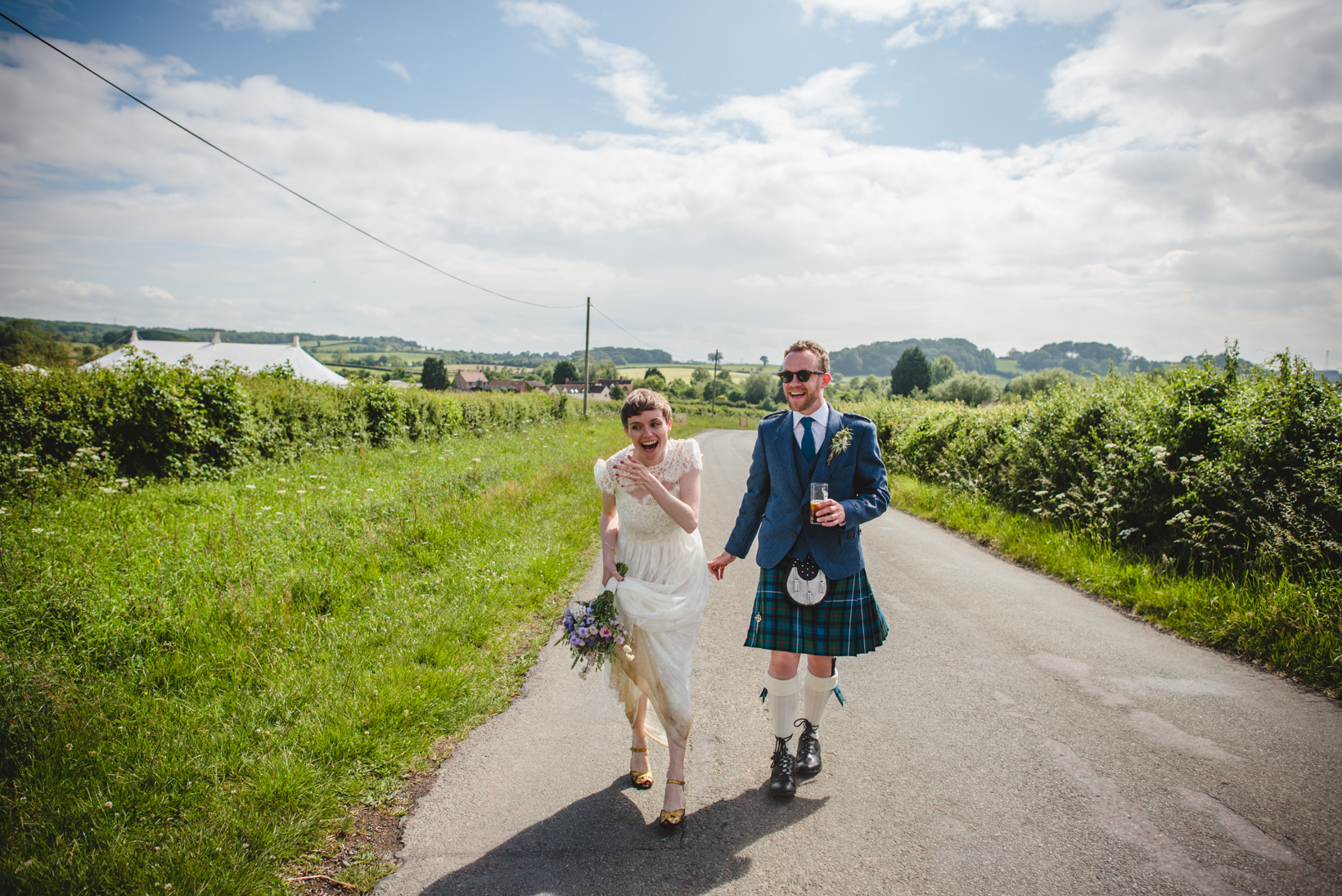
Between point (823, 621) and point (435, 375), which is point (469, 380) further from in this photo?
point (823, 621)

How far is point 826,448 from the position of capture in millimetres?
3236

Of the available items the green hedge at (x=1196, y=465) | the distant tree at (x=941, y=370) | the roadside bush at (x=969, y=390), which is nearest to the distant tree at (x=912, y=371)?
the distant tree at (x=941, y=370)

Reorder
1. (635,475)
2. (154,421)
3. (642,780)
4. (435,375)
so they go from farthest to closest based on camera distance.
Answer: (435,375), (154,421), (642,780), (635,475)

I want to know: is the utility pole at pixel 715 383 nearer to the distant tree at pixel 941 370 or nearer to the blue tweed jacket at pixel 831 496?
the distant tree at pixel 941 370

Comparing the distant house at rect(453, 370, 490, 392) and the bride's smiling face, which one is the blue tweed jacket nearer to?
the bride's smiling face

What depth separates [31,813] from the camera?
8.55 ft

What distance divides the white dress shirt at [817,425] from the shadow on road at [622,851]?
1.85m

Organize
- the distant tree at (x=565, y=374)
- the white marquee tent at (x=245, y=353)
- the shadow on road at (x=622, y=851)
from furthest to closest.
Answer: the distant tree at (x=565, y=374), the white marquee tent at (x=245, y=353), the shadow on road at (x=622, y=851)

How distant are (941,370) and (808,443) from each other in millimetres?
103104

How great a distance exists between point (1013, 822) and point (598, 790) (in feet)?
6.54

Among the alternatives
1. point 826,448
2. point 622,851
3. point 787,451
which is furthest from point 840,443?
point 622,851

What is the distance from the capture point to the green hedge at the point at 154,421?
893 cm

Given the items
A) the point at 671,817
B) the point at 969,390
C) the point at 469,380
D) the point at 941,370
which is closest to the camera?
the point at 671,817

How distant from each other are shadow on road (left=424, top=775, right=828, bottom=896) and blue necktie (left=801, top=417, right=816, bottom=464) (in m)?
1.75
